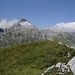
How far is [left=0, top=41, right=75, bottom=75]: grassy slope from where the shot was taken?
121 feet

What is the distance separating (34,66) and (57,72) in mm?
7641

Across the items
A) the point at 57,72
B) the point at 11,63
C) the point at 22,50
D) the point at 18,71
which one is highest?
the point at 22,50

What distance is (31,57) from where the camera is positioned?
137ft

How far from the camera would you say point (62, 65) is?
33.5 meters

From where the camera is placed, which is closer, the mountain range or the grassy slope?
the mountain range

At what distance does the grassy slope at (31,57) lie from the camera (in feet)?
121

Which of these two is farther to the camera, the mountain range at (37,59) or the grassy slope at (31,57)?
the grassy slope at (31,57)

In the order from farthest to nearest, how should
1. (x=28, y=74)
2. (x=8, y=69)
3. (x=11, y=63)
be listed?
1. (x=11, y=63)
2. (x=8, y=69)
3. (x=28, y=74)

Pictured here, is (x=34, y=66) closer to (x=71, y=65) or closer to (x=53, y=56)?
(x=53, y=56)

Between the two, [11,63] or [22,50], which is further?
[22,50]

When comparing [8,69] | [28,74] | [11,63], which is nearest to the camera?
[28,74]

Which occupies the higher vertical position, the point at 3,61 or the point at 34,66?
the point at 3,61

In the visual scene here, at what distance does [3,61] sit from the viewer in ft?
134

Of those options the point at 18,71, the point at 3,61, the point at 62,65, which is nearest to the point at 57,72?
the point at 62,65
